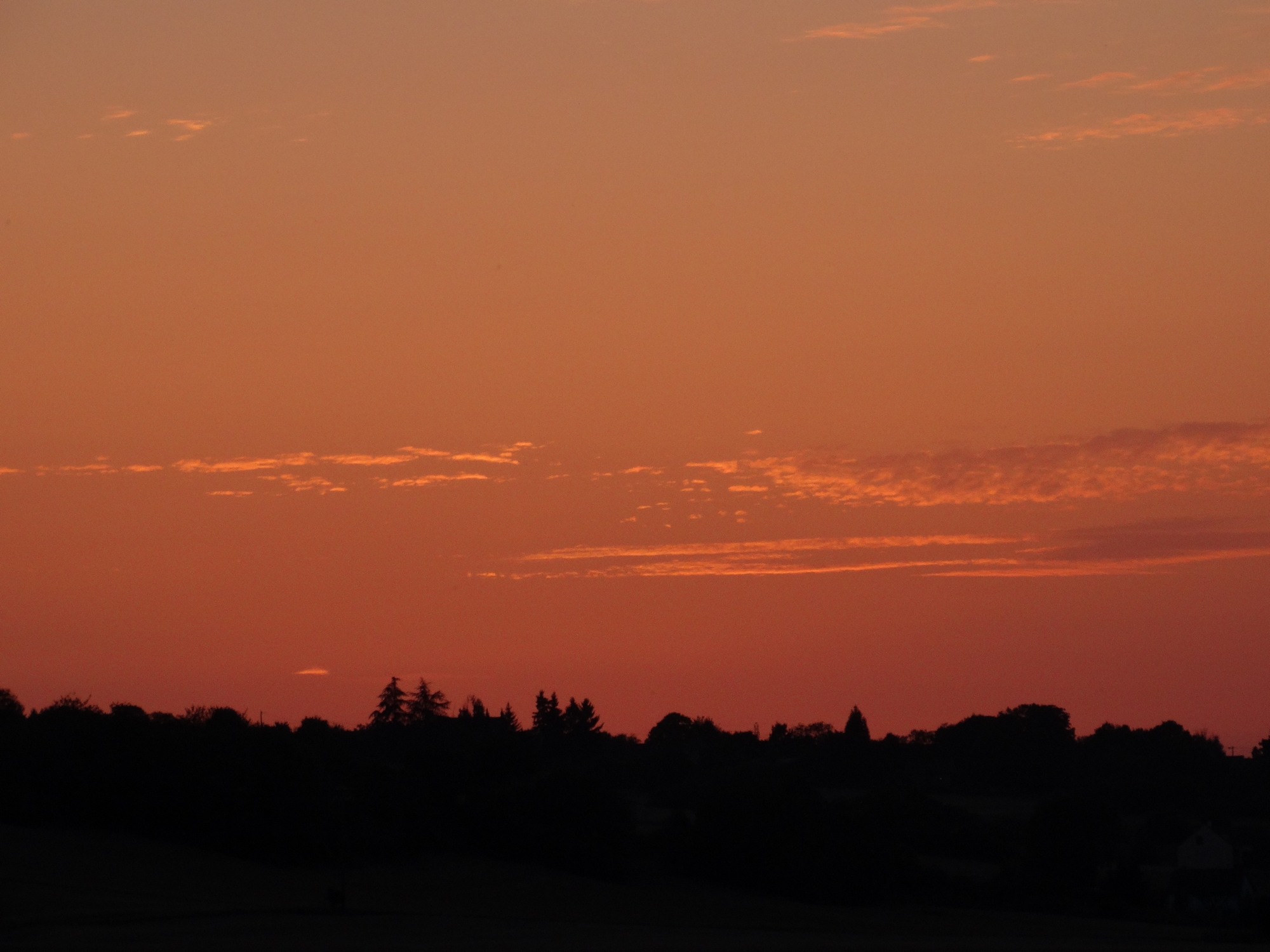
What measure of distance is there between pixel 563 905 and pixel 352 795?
49.5 ft

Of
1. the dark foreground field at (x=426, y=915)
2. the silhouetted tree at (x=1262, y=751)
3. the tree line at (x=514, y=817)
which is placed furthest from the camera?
the silhouetted tree at (x=1262, y=751)

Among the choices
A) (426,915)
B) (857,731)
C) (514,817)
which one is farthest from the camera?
(857,731)

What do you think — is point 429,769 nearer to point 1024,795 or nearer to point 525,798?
point 525,798

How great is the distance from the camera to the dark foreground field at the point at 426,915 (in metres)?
56.9

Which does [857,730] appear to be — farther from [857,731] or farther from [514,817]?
[514,817]

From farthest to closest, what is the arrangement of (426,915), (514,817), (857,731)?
(857,731) → (514,817) → (426,915)

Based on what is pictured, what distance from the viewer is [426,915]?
6931 centimetres

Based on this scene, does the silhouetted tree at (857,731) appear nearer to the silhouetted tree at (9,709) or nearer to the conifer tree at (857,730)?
the conifer tree at (857,730)

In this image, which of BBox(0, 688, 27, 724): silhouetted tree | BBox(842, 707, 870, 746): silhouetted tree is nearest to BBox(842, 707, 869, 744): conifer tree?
BBox(842, 707, 870, 746): silhouetted tree

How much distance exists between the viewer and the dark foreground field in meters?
56.9

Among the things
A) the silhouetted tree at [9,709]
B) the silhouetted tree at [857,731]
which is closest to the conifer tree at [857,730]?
the silhouetted tree at [857,731]

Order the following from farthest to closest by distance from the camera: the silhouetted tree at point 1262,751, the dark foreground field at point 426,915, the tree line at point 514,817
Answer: the silhouetted tree at point 1262,751 < the tree line at point 514,817 < the dark foreground field at point 426,915

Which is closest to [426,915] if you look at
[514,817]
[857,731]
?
[514,817]

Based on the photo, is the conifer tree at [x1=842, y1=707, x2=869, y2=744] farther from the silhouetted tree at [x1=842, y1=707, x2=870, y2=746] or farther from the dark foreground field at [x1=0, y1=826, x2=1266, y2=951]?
the dark foreground field at [x1=0, y1=826, x2=1266, y2=951]
